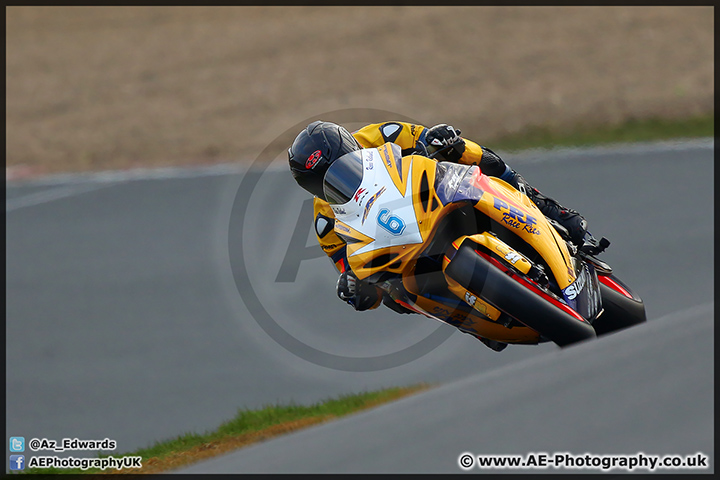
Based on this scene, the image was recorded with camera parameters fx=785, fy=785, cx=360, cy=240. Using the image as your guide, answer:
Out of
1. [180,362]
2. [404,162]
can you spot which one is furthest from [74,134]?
[404,162]

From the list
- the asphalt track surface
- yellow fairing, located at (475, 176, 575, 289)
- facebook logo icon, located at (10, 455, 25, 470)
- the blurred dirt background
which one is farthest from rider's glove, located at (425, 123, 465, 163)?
the blurred dirt background

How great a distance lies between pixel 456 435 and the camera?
317 cm

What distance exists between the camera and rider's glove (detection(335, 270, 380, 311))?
4766 millimetres

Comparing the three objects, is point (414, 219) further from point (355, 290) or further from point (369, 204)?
point (355, 290)

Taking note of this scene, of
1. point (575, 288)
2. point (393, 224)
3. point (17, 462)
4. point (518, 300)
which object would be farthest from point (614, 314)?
point (17, 462)

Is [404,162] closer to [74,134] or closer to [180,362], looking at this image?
[180,362]

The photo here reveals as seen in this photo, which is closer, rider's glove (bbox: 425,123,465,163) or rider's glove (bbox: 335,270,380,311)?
rider's glove (bbox: 335,270,380,311)

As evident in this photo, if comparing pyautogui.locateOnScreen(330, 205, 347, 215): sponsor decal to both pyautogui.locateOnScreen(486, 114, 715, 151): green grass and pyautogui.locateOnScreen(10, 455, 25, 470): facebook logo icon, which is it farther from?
pyautogui.locateOnScreen(486, 114, 715, 151): green grass

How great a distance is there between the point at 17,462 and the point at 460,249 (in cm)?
353

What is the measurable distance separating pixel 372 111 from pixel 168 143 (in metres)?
3.83

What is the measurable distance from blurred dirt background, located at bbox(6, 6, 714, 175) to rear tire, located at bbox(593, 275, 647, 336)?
26.0ft

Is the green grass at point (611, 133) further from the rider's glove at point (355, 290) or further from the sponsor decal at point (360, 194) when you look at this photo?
the sponsor decal at point (360, 194)

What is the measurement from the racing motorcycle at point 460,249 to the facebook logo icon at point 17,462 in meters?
2.82

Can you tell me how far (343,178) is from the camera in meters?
4.30
